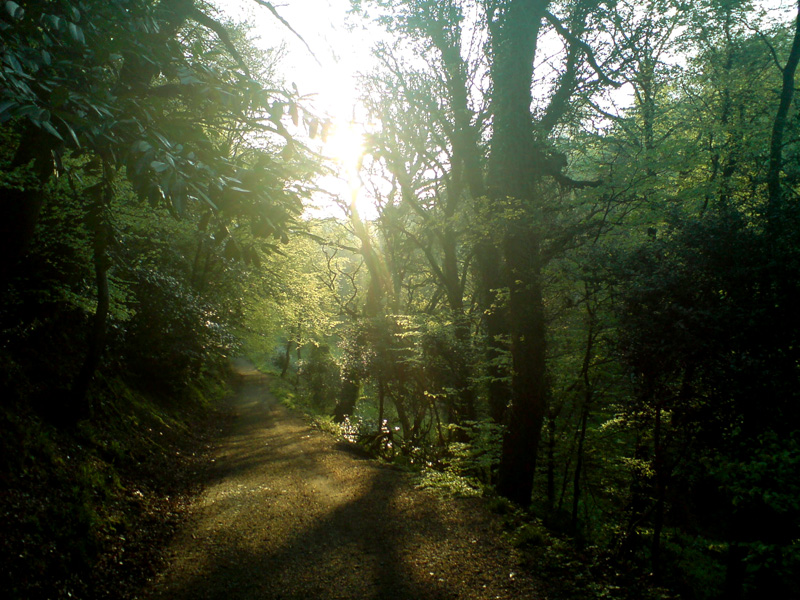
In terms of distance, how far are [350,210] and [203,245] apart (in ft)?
19.3

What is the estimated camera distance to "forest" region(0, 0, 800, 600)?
9.89ft

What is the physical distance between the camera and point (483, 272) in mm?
11422

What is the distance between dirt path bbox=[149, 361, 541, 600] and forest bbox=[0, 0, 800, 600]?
0.62 meters

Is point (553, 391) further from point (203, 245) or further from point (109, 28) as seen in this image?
point (203, 245)

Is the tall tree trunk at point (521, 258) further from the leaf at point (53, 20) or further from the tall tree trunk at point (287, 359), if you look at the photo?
the tall tree trunk at point (287, 359)

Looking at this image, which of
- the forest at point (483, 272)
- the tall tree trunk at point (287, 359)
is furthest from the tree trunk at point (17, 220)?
the tall tree trunk at point (287, 359)

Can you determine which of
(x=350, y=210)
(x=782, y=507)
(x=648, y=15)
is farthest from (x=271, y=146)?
(x=782, y=507)

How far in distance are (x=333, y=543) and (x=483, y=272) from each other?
7295 mm

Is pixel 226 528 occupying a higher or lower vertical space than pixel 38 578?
lower

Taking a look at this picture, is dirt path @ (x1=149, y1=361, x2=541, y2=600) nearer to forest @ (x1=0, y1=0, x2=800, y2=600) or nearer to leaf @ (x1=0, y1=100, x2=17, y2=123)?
forest @ (x1=0, y1=0, x2=800, y2=600)

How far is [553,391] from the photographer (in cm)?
987

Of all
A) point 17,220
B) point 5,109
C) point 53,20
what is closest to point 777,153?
point 53,20

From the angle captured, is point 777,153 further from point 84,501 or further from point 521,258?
point 84,501

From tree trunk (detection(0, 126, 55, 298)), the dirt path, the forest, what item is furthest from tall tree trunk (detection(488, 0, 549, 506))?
tree trunk (detection(0, 126, 55, 298))
